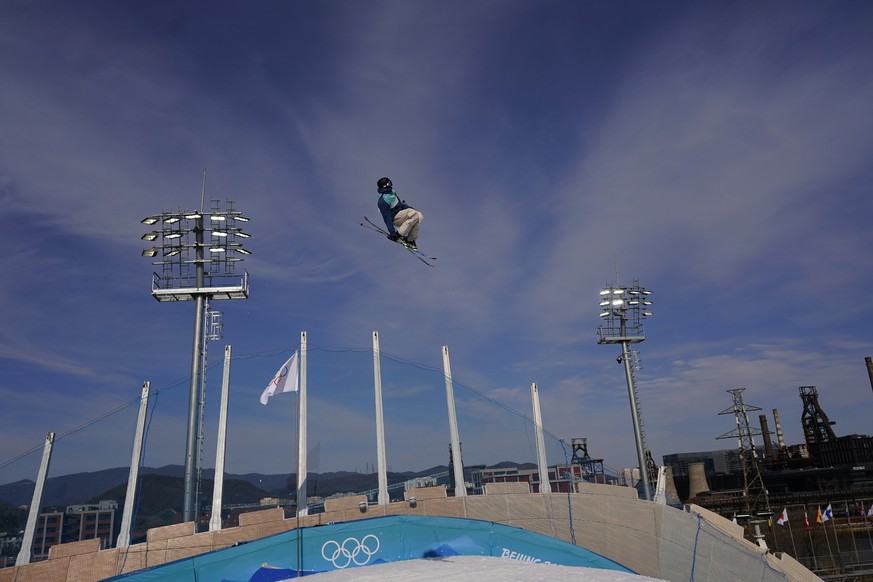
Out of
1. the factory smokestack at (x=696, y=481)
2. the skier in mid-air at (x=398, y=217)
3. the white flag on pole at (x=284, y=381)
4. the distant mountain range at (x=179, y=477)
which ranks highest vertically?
the skier in mid-air at (x=398, y=217)

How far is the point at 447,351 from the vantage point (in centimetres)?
1925

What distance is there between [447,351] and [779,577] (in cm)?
1154

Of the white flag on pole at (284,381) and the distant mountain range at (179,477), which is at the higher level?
the white flag on pole at (284,381)

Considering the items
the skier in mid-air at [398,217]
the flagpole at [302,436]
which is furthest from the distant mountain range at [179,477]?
the skier in mid-air at [398,217]

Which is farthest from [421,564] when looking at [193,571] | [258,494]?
[258,494]

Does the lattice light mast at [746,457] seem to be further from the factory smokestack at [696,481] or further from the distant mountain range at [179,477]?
the distant mountain range at [179,477]

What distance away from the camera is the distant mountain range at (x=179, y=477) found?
45.0 ft

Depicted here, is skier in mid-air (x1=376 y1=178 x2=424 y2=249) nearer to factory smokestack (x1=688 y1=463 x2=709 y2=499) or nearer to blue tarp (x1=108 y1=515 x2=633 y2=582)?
blue tarp (x1=108 y1=515 x2=633 y2=582)

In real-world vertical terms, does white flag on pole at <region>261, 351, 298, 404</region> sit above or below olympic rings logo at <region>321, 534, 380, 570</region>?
above

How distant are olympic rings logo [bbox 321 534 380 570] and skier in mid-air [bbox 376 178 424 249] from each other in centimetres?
727

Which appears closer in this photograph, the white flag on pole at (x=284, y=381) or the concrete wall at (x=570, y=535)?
the concrete wall at (x=570, y=535)

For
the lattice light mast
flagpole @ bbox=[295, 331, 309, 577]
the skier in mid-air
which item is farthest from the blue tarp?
the lattice light mast

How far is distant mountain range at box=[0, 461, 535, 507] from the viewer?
45.0 feet

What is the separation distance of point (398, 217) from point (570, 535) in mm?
12479
